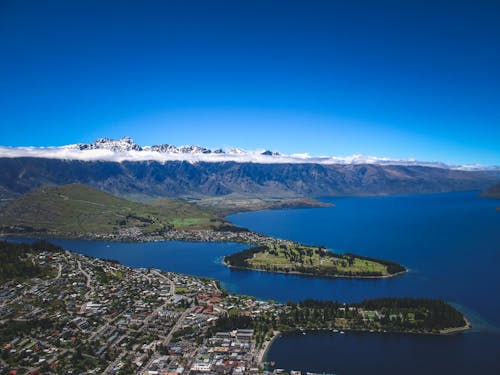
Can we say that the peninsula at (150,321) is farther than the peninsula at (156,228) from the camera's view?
No

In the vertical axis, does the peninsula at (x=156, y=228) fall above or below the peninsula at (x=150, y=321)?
below

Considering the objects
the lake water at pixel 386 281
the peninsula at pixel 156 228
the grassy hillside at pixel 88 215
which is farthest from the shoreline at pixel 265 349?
the grassy hillside at pixel 88 215

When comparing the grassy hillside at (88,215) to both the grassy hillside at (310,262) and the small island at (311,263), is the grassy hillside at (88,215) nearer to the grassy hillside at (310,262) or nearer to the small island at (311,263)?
the grassy hillside at (310,262)

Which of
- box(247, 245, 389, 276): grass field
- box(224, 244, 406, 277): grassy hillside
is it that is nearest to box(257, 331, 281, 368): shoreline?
box(224, 244, 406, 277): grassy hillside

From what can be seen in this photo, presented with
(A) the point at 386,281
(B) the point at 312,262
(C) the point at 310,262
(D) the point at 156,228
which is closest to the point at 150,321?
(A) the point at 386,281

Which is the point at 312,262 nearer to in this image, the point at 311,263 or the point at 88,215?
the point at 311,263

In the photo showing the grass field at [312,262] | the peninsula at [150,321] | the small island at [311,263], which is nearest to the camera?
the peninsula at [150,321]

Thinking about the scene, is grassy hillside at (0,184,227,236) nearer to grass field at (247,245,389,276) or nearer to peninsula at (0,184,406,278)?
peninsula at (0,184,406,278)
